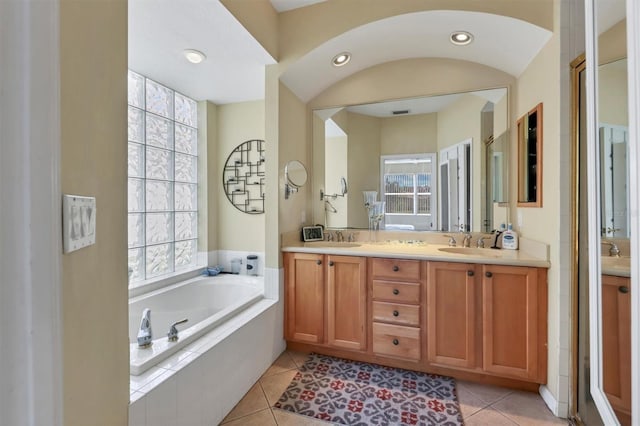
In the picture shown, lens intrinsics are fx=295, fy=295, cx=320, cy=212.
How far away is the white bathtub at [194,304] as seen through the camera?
185 cm

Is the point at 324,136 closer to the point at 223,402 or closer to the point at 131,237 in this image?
the point at 131,237

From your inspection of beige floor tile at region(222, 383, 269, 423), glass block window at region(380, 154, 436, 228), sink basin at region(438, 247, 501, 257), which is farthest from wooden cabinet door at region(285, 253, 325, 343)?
sink basin at region(438, 247, 501, 257)

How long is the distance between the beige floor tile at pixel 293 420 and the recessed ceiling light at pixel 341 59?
2536 millimetres

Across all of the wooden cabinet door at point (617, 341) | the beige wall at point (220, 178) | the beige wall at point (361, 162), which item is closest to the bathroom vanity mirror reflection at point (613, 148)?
the wooden cabinet door at point (617, 341)

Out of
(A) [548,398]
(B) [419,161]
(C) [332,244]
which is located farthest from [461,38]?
(A) [548,398]

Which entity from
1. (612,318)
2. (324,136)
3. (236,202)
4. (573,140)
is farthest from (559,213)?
(236,202)

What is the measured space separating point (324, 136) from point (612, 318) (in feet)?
8.11

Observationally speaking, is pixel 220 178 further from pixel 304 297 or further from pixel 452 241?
pixel 452 241

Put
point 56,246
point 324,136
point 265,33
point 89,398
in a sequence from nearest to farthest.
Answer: point 56,246 → point 89,398 → point 265,33 → point 324,136

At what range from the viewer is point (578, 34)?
66.3 inches

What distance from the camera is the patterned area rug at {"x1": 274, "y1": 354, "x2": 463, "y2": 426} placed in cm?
171

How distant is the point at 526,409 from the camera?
1784 mm

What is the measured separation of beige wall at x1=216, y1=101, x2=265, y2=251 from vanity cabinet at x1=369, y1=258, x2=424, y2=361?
4.54 ft

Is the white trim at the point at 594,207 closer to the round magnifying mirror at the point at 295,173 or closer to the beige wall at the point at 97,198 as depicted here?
the beige wall at the point at 97,198
